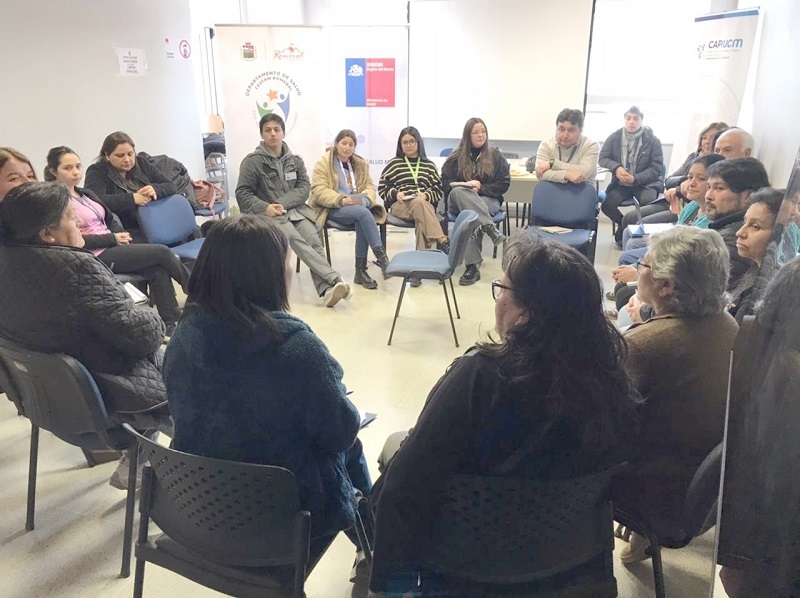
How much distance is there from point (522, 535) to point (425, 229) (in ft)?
12.1

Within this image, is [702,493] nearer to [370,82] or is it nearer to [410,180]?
[410,180]

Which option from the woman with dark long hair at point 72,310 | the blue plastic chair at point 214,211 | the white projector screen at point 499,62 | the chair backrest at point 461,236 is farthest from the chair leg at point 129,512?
the white projector screen at point 499,62

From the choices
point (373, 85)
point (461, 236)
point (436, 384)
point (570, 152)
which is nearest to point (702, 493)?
point (436, 384)

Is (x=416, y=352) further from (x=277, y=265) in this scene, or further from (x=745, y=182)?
(x=277, y=265)

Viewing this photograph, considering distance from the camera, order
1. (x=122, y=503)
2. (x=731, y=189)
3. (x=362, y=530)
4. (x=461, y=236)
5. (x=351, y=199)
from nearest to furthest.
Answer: (x=362, y=530) → (x=122, y=503) → (x=731, y=189) → (x=461, y=236) → (x=351, y=199)

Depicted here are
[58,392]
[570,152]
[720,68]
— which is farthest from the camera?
[720,68]

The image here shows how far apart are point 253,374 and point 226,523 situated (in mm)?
311

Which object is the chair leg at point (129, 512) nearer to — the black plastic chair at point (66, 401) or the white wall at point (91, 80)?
the black plastic chair at point (66, 401)

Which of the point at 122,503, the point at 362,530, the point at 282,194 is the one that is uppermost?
the point at 282,194

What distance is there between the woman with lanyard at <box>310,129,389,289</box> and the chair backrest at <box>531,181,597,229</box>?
120cm

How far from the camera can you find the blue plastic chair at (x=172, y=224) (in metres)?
3.76

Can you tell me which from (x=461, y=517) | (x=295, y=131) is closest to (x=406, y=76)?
(x=295, y=131)

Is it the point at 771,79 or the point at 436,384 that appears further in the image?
the point at 771,79

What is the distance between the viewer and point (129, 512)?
1786 mm
